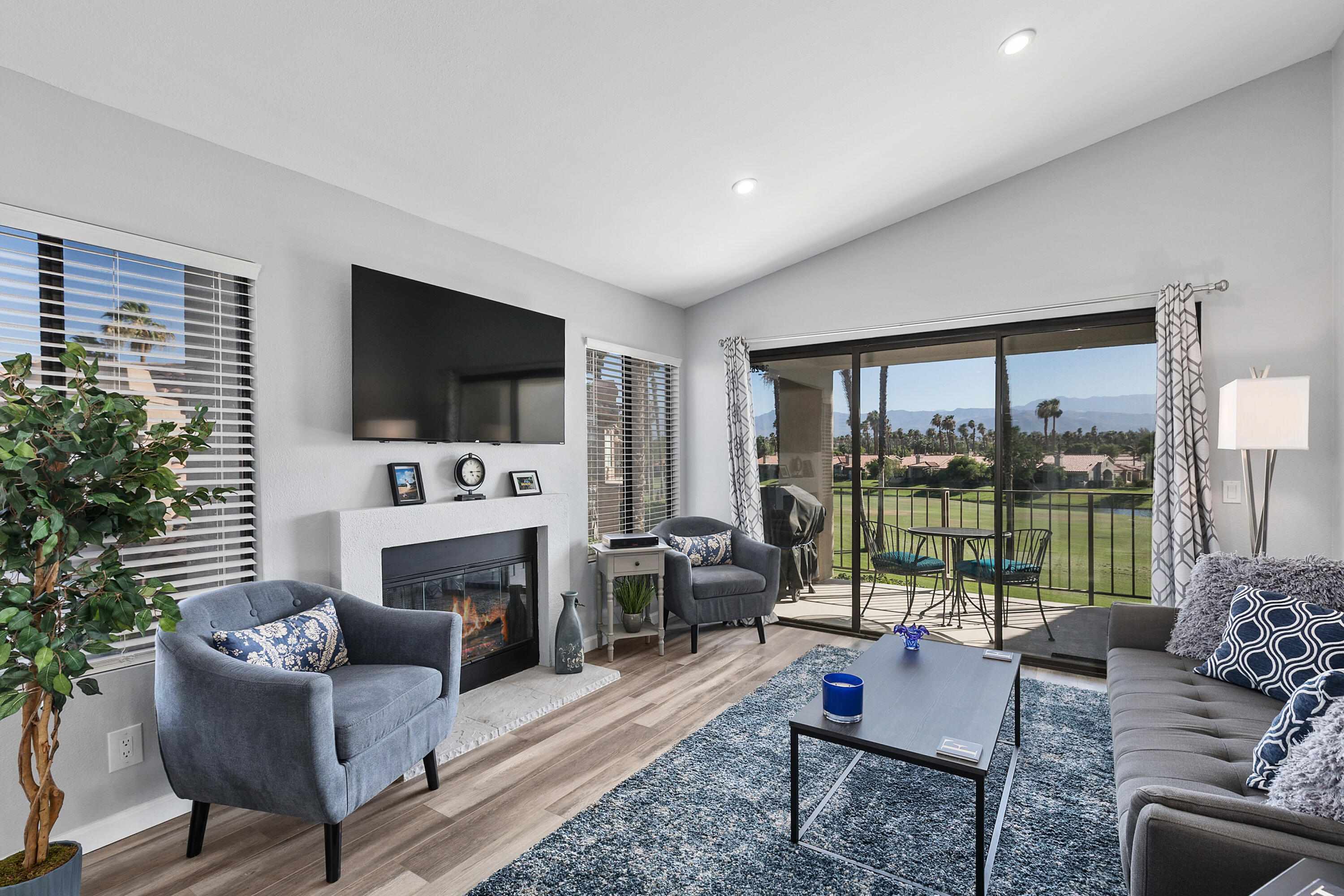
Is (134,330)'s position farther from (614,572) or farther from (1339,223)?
(1339,223)

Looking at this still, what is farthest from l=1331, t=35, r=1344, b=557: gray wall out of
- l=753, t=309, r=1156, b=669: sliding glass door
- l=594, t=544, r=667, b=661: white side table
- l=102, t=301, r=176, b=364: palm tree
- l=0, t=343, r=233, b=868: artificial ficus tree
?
l=102, t=301, r=176, b=364: palm tree

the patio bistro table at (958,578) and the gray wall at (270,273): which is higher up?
the gray wall at (270,273)

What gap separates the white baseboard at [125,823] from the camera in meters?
2.08

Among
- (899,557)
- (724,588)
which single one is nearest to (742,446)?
(724,588)

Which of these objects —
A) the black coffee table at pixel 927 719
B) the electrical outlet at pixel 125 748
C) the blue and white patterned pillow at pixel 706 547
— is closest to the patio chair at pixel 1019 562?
the black coffee table at pixel 927 719

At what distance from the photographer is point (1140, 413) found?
3600mm

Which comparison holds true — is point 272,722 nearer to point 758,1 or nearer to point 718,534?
point 758,1

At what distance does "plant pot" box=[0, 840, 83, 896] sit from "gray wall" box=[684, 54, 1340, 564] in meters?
4.44

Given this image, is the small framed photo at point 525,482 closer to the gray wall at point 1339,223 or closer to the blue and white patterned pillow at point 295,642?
the blue and white patterned pillow at point 295,642

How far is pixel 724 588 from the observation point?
4.14 m

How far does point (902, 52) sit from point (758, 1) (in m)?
0.74

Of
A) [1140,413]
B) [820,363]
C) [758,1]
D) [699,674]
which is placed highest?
[758,1]

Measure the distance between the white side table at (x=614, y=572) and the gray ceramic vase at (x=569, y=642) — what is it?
0.33 metres

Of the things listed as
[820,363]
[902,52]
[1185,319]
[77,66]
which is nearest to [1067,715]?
[1185,319]
